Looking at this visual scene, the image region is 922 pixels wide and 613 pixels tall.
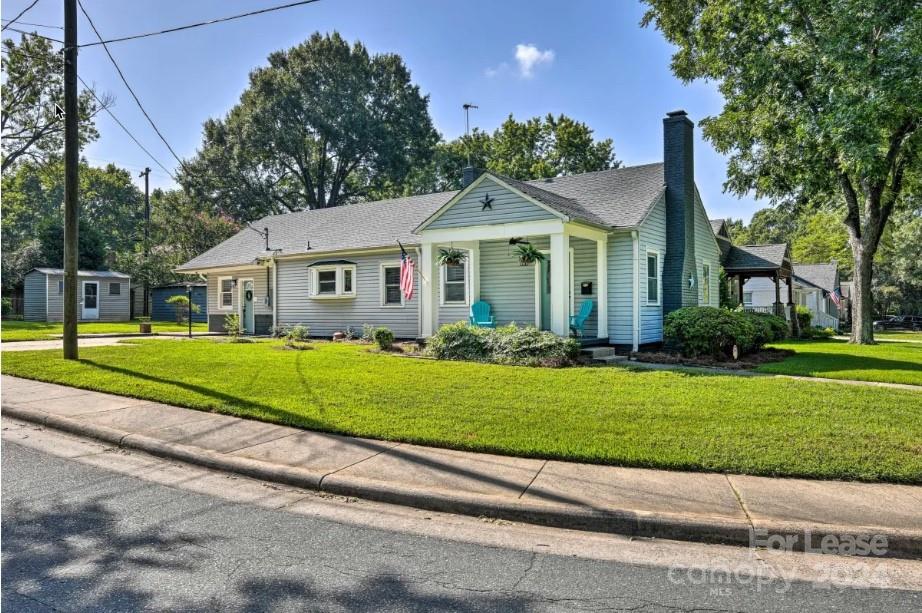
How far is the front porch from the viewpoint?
12.2m

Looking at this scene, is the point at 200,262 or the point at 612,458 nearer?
the point at 612,458

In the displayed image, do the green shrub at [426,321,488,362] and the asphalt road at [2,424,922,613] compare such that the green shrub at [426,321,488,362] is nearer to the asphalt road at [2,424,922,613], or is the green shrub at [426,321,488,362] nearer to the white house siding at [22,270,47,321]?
the asphalt road at [2,424,922,613]

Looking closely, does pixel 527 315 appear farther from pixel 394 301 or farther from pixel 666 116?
pixel 666 116

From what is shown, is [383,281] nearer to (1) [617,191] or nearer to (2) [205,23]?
(1) [617,191]

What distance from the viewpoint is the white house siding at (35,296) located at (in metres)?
→ 29.0

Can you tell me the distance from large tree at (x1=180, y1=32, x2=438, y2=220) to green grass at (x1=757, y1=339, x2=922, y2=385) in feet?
111

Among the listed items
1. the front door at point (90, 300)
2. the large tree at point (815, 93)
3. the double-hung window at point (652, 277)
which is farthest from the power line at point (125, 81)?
the front door at point (90, 300)

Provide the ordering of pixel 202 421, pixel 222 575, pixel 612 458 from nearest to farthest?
pixel 222 575 → pixel 612 458 → pixel 202 421

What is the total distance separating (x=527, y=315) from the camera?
1430 centimetres

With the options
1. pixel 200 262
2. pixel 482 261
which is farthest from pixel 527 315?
pixel 200 262

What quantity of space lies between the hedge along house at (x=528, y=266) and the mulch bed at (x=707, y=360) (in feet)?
2.34

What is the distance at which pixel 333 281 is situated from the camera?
59.2ft

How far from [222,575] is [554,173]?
112 ft

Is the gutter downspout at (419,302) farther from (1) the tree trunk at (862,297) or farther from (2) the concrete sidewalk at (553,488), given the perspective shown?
(1) the tree trunk at (862,297)
